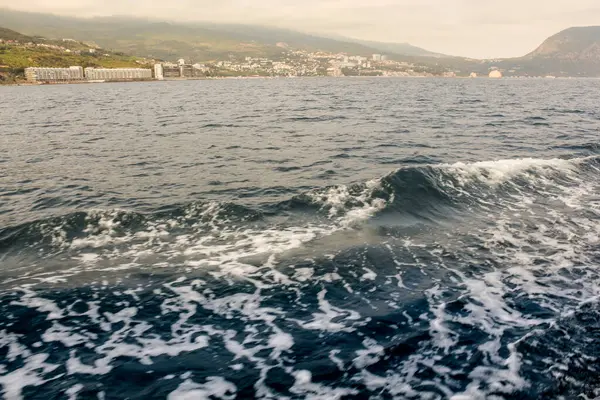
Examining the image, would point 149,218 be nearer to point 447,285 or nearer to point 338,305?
point 338,305

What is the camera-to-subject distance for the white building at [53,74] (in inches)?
6649

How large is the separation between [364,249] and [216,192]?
7.94 metres

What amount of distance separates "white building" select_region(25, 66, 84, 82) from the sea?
187 metres

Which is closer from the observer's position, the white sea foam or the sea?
the white sea foam

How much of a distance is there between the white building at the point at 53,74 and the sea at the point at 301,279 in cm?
18684

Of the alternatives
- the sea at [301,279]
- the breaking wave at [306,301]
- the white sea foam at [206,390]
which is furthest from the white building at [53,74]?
the white sea foam at [206,390]

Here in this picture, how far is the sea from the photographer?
6.43m

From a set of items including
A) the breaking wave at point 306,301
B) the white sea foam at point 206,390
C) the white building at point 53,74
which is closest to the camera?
the white sea foam at point 206,390

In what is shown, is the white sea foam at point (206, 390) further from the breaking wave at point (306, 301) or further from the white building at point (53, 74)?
the white building at point (53, 74)

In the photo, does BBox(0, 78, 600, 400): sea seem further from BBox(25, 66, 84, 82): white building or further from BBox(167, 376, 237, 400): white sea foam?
BBox(25, 66, 84, 82): white building

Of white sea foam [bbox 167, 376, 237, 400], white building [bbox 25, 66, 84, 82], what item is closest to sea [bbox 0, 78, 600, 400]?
white sea foam [bbox 167, 376, 237, 400]

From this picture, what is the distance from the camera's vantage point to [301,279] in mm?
9797

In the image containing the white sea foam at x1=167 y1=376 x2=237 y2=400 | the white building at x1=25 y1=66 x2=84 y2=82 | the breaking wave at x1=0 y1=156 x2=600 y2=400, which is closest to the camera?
the white sea foam at x1=167 y1=376 x2=237 y2=400

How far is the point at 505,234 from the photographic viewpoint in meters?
12.5
